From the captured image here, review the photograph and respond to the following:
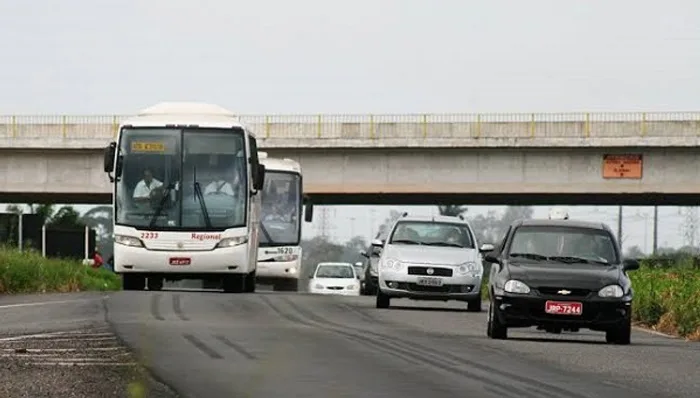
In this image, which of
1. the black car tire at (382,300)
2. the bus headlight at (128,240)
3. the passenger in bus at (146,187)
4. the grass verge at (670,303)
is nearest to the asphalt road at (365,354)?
the grass verge at (670,303)

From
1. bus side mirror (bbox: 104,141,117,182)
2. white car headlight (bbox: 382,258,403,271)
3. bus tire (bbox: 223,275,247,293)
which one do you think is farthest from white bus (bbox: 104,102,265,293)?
white car headlight (bbox: 382,258,403,271)

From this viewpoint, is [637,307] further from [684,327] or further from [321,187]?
[321,187]

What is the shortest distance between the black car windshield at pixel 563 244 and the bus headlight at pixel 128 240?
15135 mm

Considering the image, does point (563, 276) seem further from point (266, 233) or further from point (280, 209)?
point (280, 209)

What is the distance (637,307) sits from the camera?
31.5m

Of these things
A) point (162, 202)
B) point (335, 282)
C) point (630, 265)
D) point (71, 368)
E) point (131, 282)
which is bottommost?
point (335, 282)

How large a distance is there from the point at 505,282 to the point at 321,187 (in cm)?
4218

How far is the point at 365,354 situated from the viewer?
19094 millimetres

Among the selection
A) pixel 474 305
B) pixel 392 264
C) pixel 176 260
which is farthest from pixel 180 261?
pixel 474 305

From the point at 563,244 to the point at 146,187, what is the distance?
623 inches

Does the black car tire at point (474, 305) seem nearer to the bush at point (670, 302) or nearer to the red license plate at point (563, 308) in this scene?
the bush at point (670, 302)

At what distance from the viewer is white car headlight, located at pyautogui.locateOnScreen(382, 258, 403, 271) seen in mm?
32691

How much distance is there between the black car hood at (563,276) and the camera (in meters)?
23.2

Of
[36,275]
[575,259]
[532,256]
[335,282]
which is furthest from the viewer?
[335,282]
